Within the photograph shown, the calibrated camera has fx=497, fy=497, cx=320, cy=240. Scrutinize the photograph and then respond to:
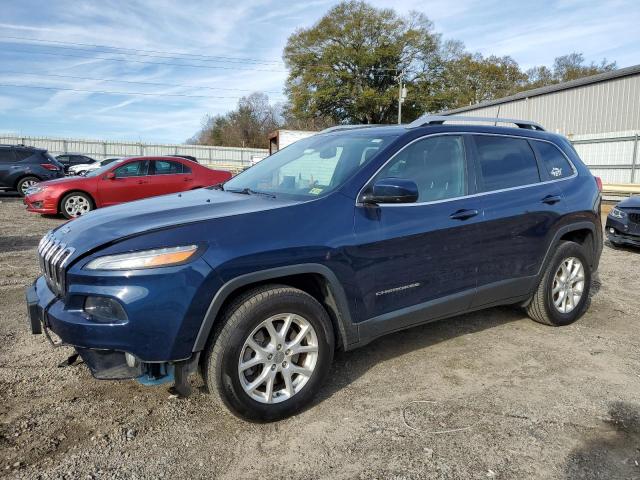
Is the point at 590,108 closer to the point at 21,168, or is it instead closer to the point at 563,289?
the point at 563,289

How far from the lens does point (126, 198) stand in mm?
11344

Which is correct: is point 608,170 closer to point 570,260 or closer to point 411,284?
point 570,260

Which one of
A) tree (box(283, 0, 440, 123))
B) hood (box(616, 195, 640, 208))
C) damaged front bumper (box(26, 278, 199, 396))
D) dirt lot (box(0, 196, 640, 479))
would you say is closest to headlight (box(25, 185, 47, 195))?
dirt lot (box(0, 196, 640, 479))

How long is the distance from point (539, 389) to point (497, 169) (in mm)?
1728

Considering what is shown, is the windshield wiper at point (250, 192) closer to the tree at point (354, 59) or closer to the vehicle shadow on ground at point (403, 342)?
the vehicle shadow on ground at point (403, 342)

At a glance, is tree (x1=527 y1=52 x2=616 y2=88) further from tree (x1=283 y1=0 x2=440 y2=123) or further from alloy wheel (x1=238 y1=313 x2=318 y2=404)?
alloy wheel (x1=238 y1=313 x2=318 y2=404)

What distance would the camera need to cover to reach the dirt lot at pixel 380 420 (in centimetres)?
255

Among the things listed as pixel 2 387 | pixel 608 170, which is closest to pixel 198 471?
pixel 2 387

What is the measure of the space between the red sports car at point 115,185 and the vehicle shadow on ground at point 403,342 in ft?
27.9

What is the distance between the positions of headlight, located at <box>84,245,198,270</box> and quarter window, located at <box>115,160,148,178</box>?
9481mm

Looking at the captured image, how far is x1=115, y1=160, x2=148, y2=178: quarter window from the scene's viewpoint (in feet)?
37.3

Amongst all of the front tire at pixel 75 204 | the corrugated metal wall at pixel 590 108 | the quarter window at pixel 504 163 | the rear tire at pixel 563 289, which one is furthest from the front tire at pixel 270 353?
the corrugated metal wall at pixel 590 108

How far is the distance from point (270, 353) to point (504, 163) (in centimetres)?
256

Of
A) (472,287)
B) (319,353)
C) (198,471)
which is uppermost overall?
(472,287)
